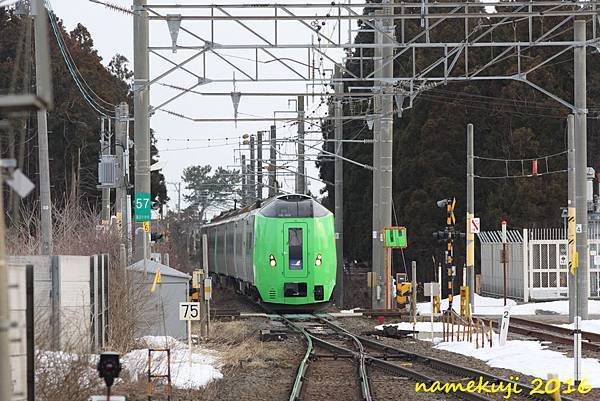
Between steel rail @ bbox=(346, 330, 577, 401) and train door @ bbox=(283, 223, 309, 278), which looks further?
train door @ bbox=(283, 223, 309, 278)

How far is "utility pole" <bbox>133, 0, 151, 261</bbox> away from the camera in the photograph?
907 inches

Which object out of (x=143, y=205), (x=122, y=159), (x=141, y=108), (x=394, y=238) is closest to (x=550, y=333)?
(x=394, y=238)

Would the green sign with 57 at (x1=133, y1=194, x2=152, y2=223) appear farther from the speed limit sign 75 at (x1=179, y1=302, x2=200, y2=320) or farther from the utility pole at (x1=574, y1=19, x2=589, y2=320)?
the utility pole at (x1=574, y1=19, x2=589, y2=320)

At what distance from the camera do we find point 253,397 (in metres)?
15.6

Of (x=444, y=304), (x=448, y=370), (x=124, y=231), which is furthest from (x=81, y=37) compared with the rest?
(x=448, y=370)

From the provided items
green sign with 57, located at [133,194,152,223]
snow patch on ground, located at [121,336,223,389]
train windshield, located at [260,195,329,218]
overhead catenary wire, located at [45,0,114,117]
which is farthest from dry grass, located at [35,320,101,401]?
overhead catenary wire, located at [45,0,114,117]

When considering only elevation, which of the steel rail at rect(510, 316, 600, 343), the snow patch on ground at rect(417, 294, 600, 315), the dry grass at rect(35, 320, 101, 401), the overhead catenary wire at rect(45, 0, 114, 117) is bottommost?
the snow patch on ground at rect(417, 294, 600, 315)

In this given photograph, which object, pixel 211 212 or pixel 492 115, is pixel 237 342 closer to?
pixel 492 115

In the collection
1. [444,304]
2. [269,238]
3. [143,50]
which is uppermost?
[143,50]

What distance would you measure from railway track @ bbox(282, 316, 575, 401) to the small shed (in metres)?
2.53

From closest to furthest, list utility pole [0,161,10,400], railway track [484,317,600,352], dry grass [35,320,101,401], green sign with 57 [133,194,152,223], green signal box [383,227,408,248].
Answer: utility pole [0,161,10,400] → dry grass [35,320,101,401] → railway track [484,317,600,352] → green sign with 57 [133,194,152,223] → green signal box [383,227,408,248]

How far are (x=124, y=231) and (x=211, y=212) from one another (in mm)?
102091

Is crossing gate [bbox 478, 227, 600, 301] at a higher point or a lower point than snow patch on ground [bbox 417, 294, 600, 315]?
higher

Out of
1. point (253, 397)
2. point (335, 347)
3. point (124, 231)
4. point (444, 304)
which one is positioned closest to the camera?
point (253, 397)
